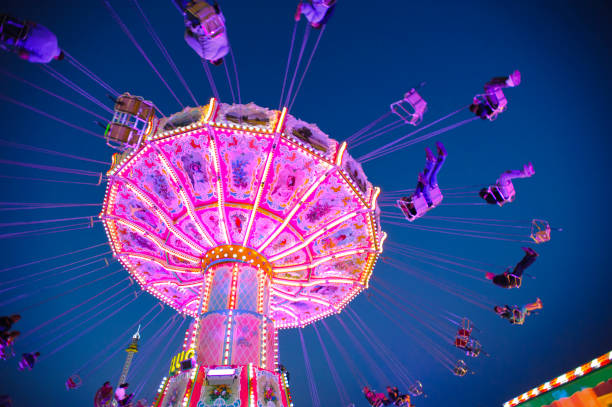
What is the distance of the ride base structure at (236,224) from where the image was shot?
961 centimetres

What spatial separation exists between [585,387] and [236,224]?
32.2 ft

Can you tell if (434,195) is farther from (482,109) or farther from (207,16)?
(207,16)

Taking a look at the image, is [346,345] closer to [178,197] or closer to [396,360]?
[396,360]

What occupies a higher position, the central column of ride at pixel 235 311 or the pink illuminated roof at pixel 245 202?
the pink illuminated roof at pixel 245 202

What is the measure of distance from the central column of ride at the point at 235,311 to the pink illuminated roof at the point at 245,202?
55 cm

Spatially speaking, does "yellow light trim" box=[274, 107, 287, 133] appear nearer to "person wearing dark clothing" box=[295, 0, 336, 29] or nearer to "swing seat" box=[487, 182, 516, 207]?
"person wearing dark clothing" box=[295, 0, 336, 29]

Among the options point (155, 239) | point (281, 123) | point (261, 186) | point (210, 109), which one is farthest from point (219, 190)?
point (155, 239)

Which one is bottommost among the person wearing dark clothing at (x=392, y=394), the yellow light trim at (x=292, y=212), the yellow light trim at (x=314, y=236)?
the person wearing dark clothing at (x=392, y=394)

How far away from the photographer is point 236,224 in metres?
11.5

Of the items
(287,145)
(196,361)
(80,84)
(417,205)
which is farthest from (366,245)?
(80,84)

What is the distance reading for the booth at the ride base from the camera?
6.30 metres

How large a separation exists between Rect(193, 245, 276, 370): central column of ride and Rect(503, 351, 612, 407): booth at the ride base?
7345mm

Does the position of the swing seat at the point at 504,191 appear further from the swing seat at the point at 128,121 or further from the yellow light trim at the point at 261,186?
the swing seat at the point at 128,121

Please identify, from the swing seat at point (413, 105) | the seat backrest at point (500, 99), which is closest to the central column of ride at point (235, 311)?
the swing seat at point (413, 105)
